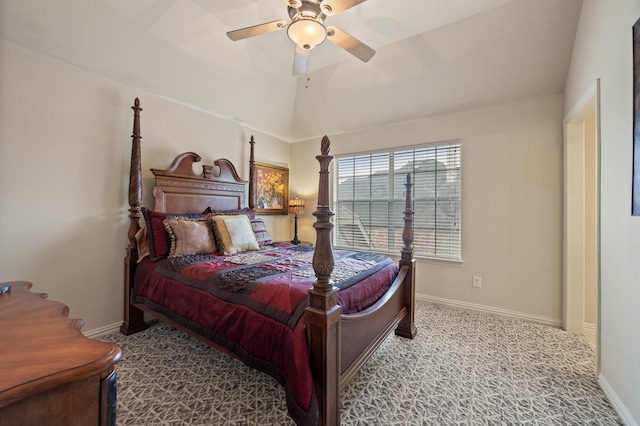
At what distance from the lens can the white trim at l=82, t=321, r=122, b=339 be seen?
253cm

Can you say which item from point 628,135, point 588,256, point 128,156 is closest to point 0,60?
point 128,156

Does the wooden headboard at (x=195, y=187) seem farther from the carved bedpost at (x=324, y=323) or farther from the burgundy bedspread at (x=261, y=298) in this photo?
the carved bedpost at (x=324, y=323)

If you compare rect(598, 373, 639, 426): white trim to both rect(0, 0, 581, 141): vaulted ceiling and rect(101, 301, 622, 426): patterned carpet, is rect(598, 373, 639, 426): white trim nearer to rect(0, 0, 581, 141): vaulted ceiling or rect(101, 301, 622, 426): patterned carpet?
rect(101, 301, 622, 426): patterned carpet

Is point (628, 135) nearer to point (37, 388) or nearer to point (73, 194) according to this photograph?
point (37, 388)

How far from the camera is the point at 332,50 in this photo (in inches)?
127

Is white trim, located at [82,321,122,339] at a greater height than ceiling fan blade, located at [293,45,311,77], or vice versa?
ceiling fan blade, located at [293,45,311,77]

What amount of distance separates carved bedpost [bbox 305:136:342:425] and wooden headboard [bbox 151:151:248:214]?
2318mm

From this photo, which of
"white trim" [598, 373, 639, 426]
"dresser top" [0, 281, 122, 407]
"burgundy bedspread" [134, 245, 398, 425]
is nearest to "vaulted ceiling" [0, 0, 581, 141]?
"burgundy bedspread" [134, 245, 398, 425]

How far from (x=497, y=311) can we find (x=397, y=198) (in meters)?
1.85

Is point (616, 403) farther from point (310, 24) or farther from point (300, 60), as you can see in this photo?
point (300, 60)

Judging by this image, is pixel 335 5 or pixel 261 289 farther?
pixel 335 5

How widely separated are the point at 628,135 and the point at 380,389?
7.43 feet

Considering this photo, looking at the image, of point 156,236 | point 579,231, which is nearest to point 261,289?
point 156,236

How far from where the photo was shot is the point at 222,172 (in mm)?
3584
